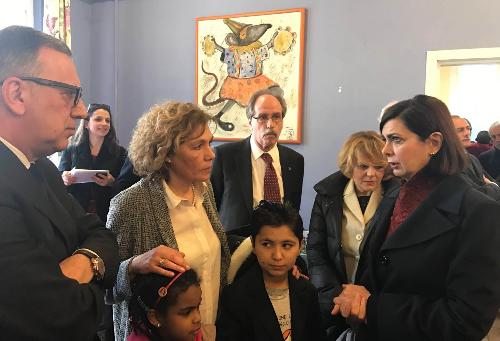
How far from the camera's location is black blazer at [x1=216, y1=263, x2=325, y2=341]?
1576 millimetres

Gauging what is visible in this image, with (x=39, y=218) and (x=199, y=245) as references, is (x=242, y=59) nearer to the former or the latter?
(x=199, y=245)

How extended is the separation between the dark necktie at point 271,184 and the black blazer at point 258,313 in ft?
2.76

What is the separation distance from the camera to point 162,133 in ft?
5.18

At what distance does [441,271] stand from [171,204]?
96cm

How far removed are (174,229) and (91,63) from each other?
4088 mm

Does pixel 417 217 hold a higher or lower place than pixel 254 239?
higher

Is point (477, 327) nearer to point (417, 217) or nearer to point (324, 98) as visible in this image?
point (417, 217)

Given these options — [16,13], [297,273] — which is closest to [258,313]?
[297,273]

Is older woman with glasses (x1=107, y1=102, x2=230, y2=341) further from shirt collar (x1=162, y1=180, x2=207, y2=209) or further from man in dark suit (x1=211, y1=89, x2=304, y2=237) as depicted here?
man in dark suit (x1=211, y1=89, x2=304, y2=237)

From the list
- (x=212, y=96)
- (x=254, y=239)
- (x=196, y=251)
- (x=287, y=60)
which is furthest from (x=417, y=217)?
(x=212, y=96)

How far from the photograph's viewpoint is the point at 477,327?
1261 millimetres

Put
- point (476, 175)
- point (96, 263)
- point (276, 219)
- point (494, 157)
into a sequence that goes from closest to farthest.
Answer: point (96, 263), point (276, 219), point (476, 175), point (494, 157)

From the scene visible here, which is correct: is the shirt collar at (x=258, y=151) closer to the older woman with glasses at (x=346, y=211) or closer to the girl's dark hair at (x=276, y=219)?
the older woman with glasses at (x=346, y=211)

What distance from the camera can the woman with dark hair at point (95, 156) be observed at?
10.7ft
